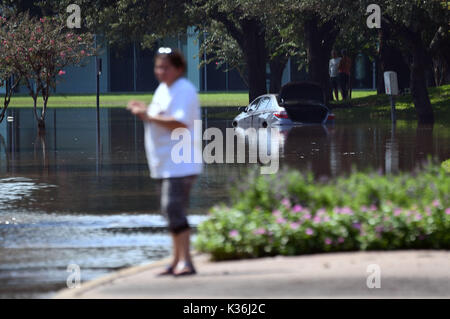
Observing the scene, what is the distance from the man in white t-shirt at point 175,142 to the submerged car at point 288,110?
72.7 ft

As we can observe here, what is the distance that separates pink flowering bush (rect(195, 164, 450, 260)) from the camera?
849 cm

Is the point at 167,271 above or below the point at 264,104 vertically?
below

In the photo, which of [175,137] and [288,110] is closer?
[175,137]

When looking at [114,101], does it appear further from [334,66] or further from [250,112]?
[250,112]

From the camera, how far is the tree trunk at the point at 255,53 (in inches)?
1735

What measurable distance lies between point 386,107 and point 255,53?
268 inches

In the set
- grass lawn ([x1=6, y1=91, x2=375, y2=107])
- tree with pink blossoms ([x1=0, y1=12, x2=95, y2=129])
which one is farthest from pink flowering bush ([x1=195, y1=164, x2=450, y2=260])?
grass lawn ([x1=6, y1=91, x2=375, y2=107])

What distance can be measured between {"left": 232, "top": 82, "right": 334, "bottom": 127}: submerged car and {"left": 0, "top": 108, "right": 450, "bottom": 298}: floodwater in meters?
0.49

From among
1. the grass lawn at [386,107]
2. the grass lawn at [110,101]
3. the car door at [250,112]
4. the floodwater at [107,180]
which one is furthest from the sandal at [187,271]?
the grass lawn at [110,101]

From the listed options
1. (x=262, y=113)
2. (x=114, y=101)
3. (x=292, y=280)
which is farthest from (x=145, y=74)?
(x=292, y=280)

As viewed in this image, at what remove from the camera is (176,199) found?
7922 millimetres
